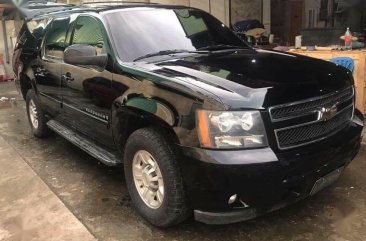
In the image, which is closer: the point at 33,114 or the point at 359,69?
the point at 359,69

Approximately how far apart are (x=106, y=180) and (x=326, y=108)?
2471mm

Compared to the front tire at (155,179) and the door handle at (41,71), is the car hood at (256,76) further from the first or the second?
the door handle at (41,71)

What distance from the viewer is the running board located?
13.2ft

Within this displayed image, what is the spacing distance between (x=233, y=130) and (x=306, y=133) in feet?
1.93

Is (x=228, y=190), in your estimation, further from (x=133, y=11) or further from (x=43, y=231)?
(x=133, y=11)

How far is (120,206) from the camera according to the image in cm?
396

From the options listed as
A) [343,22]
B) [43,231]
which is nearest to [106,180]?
[43,231]

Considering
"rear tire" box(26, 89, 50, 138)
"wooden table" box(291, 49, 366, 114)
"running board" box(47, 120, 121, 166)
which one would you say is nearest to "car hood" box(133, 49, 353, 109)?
"running board" box(47, 120, 121, 166)

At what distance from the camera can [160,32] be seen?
4.14 m

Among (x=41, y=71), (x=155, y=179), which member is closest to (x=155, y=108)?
(x=155, y=179)

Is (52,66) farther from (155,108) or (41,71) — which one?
(155,108)

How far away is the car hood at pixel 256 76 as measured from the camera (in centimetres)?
288

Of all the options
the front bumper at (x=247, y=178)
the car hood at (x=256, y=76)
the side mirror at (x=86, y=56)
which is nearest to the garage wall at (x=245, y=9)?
the car hood at (x=256, y=76)

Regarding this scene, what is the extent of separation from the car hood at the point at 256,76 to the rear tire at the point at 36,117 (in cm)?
291
